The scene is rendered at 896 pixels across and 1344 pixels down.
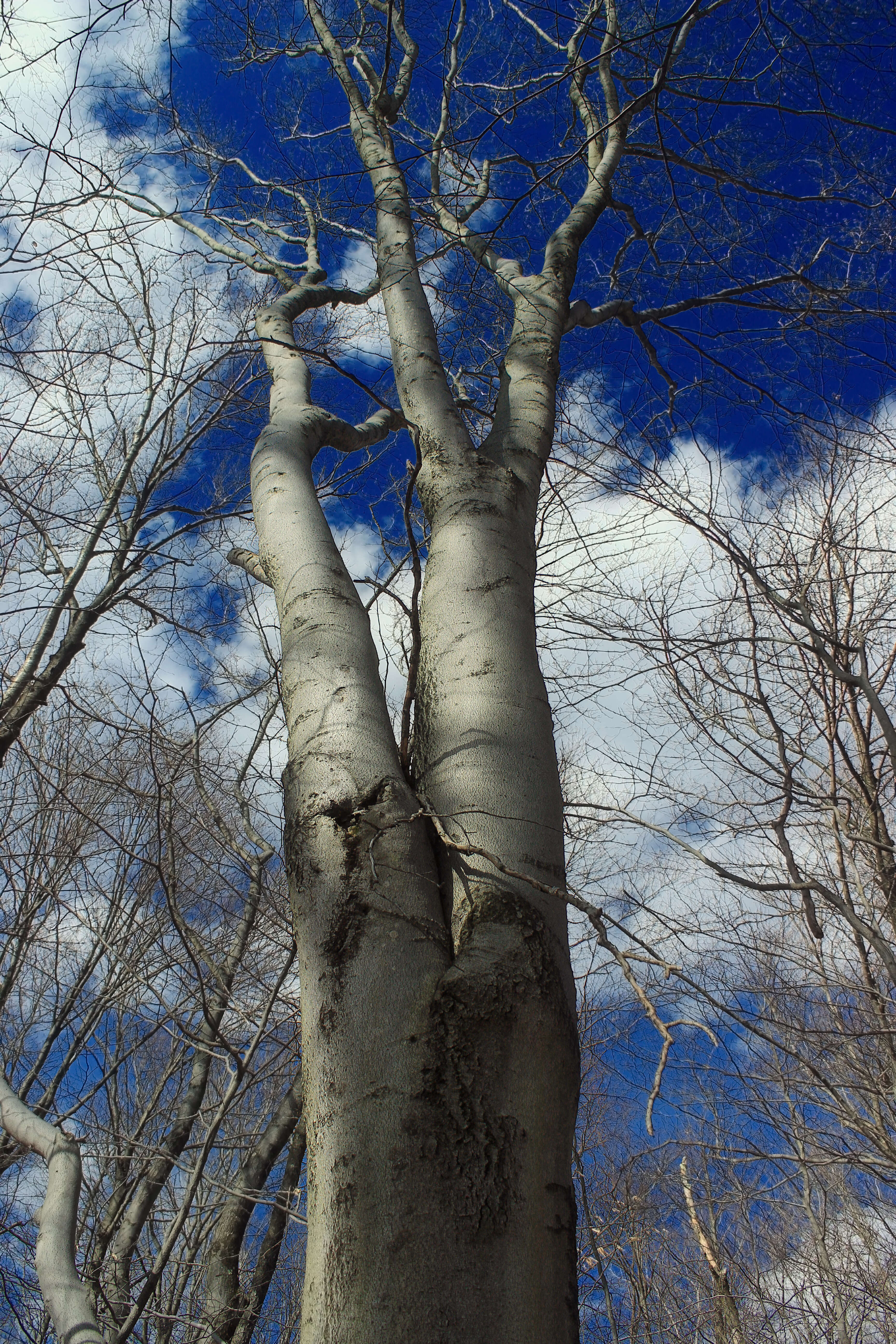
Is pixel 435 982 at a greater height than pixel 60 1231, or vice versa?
pixel 435 982

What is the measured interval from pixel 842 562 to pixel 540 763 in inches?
131

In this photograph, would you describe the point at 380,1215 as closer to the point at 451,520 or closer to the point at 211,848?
the point at 451,520

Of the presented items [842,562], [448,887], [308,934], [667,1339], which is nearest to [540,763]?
[448,887]

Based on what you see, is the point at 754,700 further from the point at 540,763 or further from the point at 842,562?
the point at 540,763

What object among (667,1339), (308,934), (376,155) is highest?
(376,155)

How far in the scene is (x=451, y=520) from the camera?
1.61m

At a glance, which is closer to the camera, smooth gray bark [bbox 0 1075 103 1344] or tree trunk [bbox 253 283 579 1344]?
tree trunk [bbox 253 283 579 1344]

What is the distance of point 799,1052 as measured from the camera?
15.0 feet

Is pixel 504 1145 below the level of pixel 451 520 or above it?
below

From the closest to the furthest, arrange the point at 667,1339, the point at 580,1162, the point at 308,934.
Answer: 1. the point at 308,934
2. the point at 580,1162
3. the point at 667,1339

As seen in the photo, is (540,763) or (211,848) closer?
(540,763)

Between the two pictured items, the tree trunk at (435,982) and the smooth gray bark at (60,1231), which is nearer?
the tree trunk at (435,982)

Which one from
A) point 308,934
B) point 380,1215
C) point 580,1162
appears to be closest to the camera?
point 380,1215

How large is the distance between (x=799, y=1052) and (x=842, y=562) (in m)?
2.83
